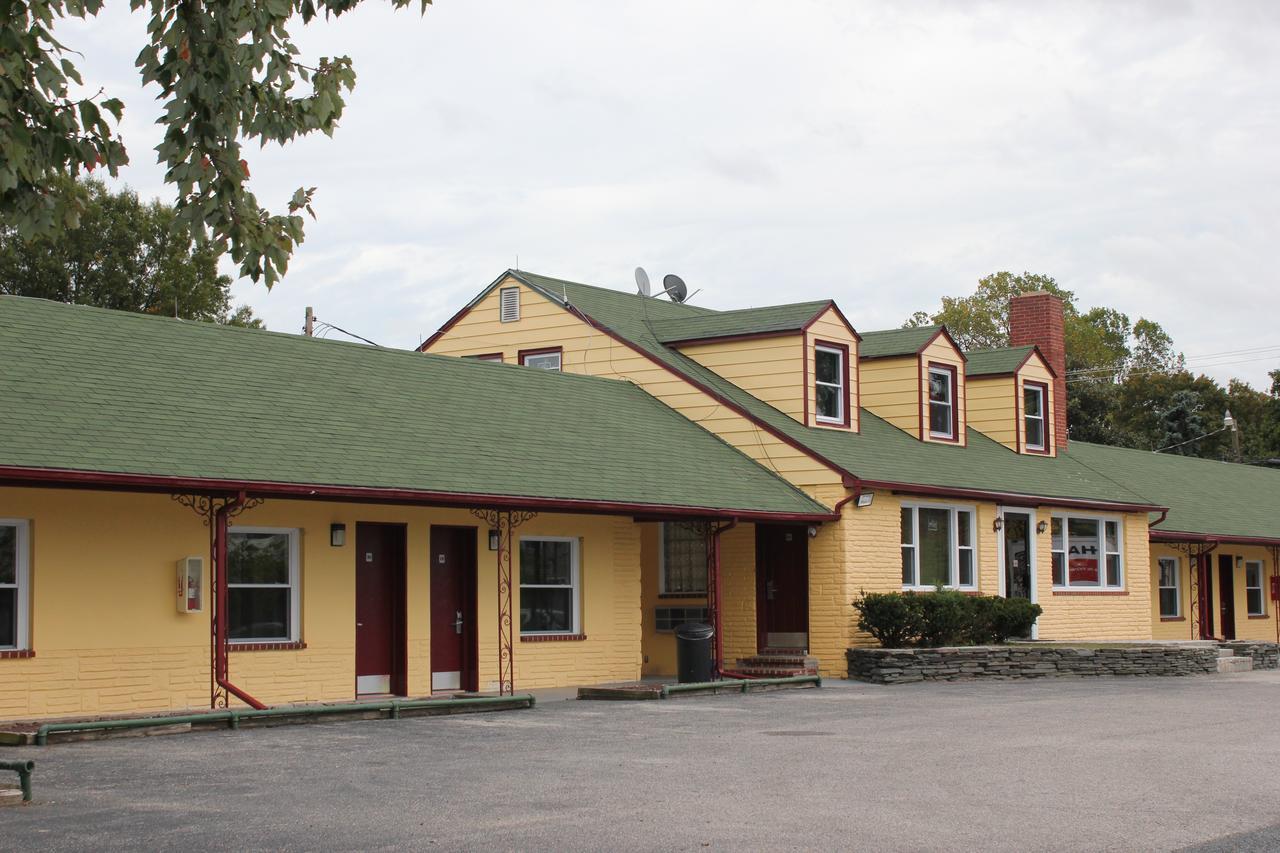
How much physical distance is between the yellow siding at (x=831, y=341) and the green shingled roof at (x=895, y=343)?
1511 mm

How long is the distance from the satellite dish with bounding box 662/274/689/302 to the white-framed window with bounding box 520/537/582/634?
36.5 feet

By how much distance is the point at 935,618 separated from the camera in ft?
80.4

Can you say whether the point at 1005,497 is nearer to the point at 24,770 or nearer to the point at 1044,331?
the point at 1044,331

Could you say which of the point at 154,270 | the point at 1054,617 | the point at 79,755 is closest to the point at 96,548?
the point at 79,755

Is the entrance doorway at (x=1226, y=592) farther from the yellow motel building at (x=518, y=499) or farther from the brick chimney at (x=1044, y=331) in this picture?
the brick chimney at (x=1044, y=331)

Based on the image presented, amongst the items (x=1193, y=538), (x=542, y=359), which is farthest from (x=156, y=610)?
(x=1193, y=538)

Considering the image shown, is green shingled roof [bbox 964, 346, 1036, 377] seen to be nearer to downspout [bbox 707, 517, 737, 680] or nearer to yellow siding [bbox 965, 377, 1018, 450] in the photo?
yellow siding [bbox 965, 377, 1018, 450]

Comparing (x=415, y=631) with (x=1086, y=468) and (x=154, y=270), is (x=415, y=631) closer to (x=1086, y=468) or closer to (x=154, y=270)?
(x=1086, y=468)

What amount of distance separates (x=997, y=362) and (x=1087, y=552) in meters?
4.16

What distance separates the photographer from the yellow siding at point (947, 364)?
28.8 m

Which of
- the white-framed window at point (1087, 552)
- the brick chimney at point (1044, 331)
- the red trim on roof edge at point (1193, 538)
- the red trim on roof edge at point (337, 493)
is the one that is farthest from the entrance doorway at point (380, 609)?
the red trim on roof edge at point (1193, 538)

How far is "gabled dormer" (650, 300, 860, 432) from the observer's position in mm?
26633

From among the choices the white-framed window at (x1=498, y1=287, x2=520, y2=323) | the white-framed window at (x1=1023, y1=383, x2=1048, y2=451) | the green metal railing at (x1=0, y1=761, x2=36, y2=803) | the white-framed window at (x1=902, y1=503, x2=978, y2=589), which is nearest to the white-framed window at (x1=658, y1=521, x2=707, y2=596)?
the white-framed window at (x1=902, y1=503, x2=978, y2=589)

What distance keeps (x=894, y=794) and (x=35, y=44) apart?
7370 mm
